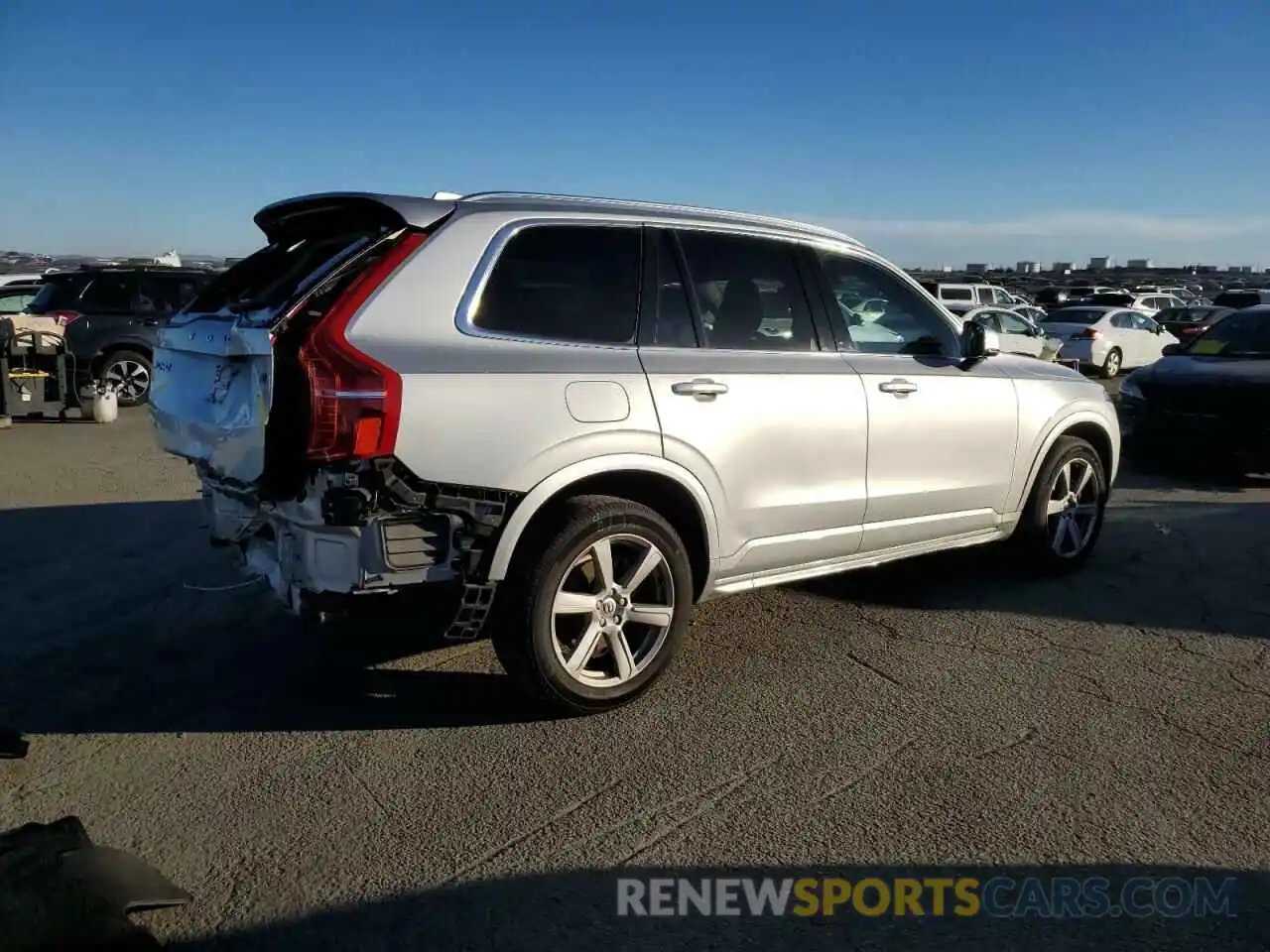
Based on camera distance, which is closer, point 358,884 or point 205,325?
point 358,884

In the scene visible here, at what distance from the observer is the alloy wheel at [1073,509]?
231 inches

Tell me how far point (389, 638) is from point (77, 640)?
143cm

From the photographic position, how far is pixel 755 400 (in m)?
4.30

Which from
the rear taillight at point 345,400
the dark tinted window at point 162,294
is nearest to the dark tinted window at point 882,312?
the rear taillight at point 345,400

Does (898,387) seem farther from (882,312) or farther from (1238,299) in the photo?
(1238,299)

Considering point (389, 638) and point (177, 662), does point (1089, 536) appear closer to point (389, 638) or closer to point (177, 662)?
point (389, 638)

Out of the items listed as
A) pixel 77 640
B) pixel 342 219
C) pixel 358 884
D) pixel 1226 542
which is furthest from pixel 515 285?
pixel 1226 542

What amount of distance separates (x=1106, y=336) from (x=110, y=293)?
58.9 feet

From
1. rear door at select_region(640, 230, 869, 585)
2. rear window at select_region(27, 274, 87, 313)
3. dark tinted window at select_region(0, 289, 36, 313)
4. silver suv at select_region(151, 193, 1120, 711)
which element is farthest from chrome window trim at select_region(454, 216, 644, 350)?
dark tinted window at select_region(0, 289, 36, 313)

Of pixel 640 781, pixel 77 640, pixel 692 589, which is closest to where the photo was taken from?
pixel 640 781

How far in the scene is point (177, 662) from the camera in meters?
4.59

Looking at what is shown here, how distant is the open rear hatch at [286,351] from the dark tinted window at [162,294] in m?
10.6

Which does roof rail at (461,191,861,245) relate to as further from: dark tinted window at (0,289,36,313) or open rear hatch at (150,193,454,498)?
dark tinted window at (0,289,36,313)

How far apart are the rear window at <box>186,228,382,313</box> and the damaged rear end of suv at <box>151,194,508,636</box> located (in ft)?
0.04
